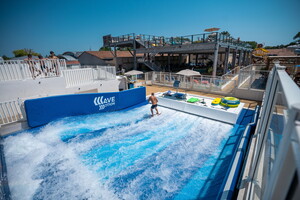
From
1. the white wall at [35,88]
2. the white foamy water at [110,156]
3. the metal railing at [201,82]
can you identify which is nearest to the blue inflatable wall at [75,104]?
the white foamy water at [110,156]

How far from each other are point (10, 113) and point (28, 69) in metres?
3.12

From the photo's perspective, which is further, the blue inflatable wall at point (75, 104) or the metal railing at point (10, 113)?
the blue inflatable wall at point (75, 104)

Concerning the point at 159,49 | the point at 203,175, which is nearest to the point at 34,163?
the point at 203,175

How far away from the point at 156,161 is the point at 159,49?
51.9 feet

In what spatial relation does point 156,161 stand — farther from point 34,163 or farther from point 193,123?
point 34,163

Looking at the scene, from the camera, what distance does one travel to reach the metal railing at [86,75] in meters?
10.5

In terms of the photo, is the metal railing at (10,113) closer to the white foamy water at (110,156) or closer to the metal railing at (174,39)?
the white foamy water at (110,156)

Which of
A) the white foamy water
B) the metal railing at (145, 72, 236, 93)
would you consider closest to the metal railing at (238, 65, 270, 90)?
the metal railing at (145, 72, 236, 93)

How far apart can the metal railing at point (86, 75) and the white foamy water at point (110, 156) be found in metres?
3.37

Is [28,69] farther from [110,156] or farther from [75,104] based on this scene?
[110,156]

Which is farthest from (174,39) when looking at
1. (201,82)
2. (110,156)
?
(110,156)

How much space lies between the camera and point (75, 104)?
889cm

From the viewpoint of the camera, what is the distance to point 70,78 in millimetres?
10641

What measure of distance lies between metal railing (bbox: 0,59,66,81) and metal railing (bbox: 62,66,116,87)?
723 mm
